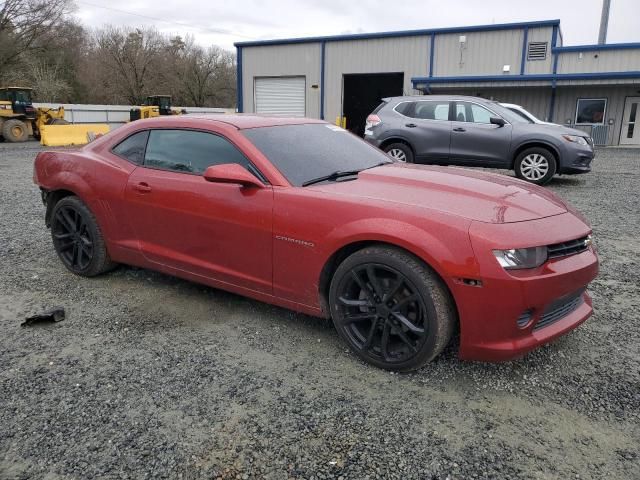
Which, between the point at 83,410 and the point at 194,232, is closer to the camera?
the point at 83,410

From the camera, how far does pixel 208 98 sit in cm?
5866

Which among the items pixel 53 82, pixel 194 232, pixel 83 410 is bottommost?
pixel 83 410

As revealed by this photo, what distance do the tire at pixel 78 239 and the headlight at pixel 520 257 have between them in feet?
10.7

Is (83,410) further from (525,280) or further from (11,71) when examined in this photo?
(11,71)

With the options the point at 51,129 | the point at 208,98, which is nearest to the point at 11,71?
the point at 208,98

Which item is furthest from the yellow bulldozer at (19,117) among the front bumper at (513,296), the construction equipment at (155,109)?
the front bumper at (513,296)

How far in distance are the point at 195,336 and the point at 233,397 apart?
0.82 meters

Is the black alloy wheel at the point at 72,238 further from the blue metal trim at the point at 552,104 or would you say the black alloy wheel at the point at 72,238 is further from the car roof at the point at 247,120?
the blue metal trim at the point at 552,104

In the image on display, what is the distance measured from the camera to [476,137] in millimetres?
10031

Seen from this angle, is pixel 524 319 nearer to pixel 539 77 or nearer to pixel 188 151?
pixel 188 151

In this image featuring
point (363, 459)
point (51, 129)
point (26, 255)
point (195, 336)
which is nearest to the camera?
point (363, 459)

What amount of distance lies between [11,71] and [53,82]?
10.2ft

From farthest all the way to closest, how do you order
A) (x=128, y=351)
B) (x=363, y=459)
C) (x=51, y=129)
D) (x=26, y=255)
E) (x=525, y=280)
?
(x=51, y=129) → (x=26, y=255) → (x=128, y=351) → (x=525, y=280) → (x=363, y=459)

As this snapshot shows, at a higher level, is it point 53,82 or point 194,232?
point 53,82
